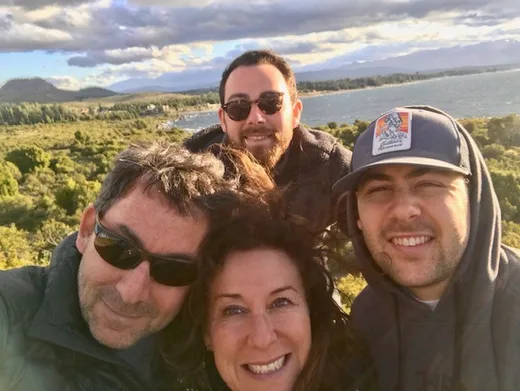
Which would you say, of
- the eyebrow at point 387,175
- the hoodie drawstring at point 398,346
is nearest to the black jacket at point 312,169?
the hoodie drawstring at point 398,346

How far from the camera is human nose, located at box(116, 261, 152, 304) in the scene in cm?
261

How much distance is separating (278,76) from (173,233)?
300 cm

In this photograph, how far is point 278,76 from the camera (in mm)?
5238

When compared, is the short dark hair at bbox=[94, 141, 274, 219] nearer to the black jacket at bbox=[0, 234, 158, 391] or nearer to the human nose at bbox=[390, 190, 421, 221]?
the black jacket at bbox=[0, 234, 158, 391]

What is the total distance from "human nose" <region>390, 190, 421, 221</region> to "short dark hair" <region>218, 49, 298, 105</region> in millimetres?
2941

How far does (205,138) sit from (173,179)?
2844 millimetres

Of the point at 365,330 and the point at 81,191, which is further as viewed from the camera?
the point at 81,191

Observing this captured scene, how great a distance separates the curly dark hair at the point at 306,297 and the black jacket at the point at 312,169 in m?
0.96

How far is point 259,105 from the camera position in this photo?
5.03 m

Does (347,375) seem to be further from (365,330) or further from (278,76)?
(278,76)

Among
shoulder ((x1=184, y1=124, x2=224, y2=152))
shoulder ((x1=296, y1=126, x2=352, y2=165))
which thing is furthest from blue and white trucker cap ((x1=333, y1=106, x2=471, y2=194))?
shoulder ((x1=184, y1=124, x2=224, y2=152))

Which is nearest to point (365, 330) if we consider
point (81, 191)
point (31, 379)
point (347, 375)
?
point (347, 375)

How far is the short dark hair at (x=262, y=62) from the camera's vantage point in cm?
524

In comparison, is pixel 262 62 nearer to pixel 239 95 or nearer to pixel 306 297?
pixel 239 95
